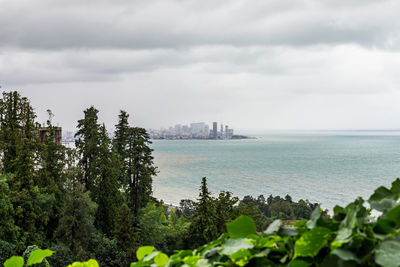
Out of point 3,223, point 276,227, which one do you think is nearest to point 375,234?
point 276,227

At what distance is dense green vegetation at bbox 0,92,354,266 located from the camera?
41.3 ft

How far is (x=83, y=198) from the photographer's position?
13.5 meters

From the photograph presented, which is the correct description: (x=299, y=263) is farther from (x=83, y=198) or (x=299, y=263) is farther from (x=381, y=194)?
(x=83, y=198)

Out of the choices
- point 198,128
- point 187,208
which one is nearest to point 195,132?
point 198,128

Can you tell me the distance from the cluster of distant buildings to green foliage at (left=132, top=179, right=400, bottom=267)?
542ft

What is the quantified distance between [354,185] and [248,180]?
1503 cm

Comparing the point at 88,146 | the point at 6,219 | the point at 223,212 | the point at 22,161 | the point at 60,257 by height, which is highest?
the point at 88,146

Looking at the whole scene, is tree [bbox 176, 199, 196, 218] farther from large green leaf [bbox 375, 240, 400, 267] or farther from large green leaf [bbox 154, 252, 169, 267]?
large green leaf [bbox 375, 240, 400, 267]

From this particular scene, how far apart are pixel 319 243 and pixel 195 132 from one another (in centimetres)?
17801

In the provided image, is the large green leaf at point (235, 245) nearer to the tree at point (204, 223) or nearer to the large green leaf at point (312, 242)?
the large green leaf at point (312, 242)

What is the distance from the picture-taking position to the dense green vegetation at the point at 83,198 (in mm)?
12586

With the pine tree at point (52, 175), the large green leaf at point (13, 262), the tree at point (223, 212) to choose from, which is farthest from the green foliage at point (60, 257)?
the large green leaf at point (13, 262)

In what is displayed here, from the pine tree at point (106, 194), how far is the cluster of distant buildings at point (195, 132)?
149 m

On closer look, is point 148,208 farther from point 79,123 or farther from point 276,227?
point 276,227
